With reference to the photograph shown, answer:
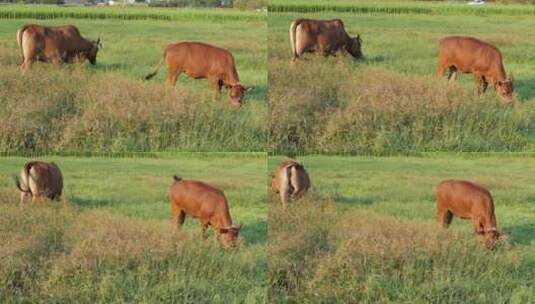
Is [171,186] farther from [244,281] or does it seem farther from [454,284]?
[454,284]

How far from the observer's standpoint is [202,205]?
16.6 feet

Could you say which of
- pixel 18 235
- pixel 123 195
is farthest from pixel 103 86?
pixel 18 235

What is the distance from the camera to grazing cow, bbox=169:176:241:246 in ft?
16.5

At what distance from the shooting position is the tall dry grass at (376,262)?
4930mm

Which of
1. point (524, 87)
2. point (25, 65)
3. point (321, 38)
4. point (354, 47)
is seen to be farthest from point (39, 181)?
point (524, 87)

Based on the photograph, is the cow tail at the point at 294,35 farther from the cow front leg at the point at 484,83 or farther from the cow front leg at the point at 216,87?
the cow front leg at the point at 484,83

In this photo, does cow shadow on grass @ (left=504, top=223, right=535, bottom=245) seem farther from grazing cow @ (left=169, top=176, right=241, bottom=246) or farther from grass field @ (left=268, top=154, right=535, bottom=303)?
grazing cow @ (left=169, top=176, right=241, bottom=246)

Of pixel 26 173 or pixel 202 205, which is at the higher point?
pixel 26 173

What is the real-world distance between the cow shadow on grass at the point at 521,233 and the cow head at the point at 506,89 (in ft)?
2.47

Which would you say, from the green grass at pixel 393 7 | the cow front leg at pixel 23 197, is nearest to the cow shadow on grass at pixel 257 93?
the green grass at pixel 393 7

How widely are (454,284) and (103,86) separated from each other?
7.74ft

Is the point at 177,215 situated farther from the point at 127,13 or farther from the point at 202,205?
the point at 127,13

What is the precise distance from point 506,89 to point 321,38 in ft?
3.73

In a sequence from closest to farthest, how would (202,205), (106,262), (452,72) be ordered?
1. (106,262)
2. (202,205)
3. (452,72)
